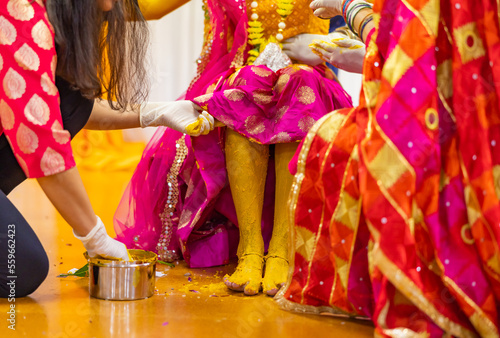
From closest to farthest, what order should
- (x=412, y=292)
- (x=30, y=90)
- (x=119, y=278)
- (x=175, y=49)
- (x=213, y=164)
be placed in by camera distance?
(x=412, y=292) < (x=30, y=90) < (x=119, y=278) < (x=213, y=164) < (x=175, y=49)

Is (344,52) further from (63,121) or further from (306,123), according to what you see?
(63,121)

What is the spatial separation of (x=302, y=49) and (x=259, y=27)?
0.14 meters

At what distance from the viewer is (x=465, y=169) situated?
3.28 feet

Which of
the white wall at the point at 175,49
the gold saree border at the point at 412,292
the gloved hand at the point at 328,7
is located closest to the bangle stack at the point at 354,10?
the gloved hand at the point at 328,7

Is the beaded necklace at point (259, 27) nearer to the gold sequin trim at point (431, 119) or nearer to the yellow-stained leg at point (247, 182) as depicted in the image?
the yellow-stained leg at point (247, 182)

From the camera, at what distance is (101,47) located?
55.4 inches

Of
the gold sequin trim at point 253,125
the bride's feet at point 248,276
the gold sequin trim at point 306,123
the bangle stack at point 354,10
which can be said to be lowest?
the bride's feet at point 248,276

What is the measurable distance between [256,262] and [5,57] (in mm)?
715

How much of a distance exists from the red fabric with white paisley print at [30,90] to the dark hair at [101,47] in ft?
0.14

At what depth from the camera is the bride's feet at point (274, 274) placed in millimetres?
1352

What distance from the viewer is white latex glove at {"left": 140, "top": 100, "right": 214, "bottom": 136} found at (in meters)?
1.52

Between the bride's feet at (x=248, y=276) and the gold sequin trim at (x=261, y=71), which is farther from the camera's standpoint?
the gold sequin trim at (x=261, y=71)

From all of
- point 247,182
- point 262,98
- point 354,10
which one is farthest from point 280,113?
point 354,10

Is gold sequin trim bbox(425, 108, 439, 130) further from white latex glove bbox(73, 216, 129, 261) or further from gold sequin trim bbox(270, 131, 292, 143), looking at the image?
white latex glove bbox(73, 216, 129, 261)
